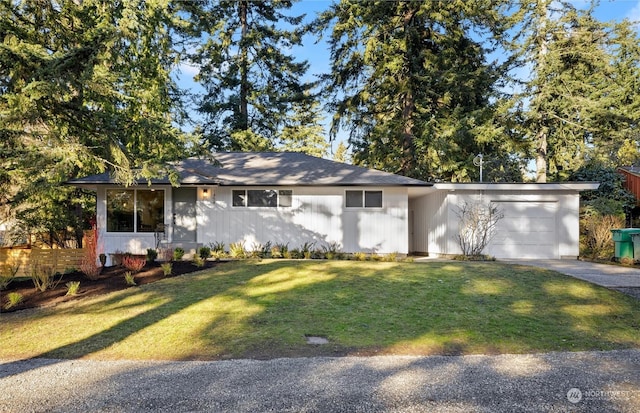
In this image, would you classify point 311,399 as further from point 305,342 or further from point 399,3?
point 399,3

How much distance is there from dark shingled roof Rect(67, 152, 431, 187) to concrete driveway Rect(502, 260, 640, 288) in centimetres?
458

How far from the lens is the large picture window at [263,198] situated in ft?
43.8

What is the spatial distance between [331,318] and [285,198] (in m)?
7.62

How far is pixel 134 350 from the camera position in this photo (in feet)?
15.6

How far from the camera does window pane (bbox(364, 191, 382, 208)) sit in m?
13.3

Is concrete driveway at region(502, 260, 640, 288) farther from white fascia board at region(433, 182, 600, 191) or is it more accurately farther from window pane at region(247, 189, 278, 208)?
window pane at region(247, 189, 278, 208)

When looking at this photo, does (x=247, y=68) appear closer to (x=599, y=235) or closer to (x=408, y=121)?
(x=408, y=121)

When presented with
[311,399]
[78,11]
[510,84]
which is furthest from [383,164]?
[311,399]

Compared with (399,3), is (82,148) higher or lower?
lower

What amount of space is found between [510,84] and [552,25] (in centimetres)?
314

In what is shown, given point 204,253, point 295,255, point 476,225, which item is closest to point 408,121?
point 476,225

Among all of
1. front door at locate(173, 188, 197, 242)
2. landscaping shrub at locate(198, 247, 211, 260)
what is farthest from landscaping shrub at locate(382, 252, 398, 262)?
front door at locate(173, 188, 197, 242)

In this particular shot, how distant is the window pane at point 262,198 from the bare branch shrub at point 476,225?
20.5ft

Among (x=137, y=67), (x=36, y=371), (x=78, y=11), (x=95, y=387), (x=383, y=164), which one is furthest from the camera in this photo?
(x=383, y=164)
